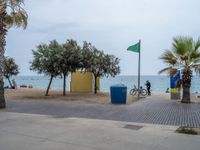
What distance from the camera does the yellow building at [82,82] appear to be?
24828 mm

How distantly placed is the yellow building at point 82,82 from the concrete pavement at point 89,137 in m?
16.8

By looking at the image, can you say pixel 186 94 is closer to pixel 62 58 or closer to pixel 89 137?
pixel 62 58

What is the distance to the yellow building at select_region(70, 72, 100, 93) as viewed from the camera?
24.8m

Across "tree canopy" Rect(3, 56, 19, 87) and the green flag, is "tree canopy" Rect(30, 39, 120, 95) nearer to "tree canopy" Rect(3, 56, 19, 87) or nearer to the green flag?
the green flag

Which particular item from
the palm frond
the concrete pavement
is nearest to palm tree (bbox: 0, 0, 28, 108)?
the palm frond

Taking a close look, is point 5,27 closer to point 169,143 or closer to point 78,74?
point 169,143

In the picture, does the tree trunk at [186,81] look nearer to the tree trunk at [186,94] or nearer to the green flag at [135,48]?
the tree trunk at [186,94]

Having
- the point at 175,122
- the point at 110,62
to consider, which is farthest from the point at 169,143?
the point at 110,62

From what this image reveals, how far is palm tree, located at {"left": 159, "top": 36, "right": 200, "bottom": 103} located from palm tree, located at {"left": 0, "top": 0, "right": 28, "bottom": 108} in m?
8.20

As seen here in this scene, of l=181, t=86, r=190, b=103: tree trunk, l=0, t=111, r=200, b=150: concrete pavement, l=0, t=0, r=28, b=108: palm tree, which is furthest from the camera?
l=181, t=86, r=190, b=103: tree trunk

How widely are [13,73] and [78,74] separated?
10403 mm

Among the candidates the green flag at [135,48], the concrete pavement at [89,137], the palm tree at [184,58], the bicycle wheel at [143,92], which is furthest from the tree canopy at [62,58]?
the concrete pavement at [89,137]

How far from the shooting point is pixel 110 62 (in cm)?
2270

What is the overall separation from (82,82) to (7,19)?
13270 mm
